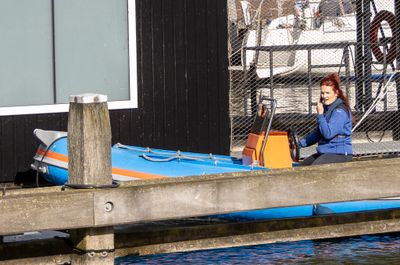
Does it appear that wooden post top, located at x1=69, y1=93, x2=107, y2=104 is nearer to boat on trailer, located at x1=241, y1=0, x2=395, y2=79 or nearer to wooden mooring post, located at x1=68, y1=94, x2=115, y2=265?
wooden mooring post, located at x1=68, y1=94, x2=115, y2=265

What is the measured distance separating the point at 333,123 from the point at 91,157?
13.4ft

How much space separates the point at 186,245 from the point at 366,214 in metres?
1.55

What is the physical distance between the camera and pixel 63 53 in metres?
13.9

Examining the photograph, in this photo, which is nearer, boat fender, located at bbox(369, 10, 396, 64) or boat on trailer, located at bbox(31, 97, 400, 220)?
boat on trailer, located at bbox(31, 97, 400, 220)

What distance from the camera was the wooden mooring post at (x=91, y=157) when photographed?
744 centimetres

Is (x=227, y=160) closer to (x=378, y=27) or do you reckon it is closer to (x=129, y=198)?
(x=129, y=198)

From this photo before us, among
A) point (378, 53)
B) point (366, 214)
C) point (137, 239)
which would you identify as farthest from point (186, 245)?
point (378, 53)

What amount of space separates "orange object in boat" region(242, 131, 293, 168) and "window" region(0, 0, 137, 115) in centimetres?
287

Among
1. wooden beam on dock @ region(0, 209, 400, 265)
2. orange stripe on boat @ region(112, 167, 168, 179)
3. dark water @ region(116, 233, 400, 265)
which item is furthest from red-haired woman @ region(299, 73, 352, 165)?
wooden beam on dock @ region(0, 209, 400, 265)

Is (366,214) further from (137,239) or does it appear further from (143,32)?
(143,32)

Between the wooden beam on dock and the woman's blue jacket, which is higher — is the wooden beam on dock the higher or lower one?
the lower one

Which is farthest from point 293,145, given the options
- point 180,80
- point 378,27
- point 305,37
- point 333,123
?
point 305,37

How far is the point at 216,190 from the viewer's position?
7.56m

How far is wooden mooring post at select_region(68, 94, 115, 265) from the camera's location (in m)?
7.44
